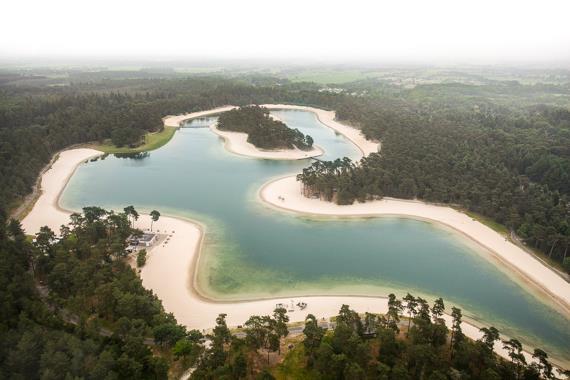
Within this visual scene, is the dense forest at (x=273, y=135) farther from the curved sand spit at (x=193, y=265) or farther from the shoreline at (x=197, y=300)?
the shoreline at (x=197, y=300)

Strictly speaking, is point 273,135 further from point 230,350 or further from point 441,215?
point 230,350

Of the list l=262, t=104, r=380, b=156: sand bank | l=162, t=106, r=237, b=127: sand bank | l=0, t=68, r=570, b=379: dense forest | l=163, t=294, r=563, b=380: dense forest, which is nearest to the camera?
l=163, t=294, r=563, b=380: dense forest

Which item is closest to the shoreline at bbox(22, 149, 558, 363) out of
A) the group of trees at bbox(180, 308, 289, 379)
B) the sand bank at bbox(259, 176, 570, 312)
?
the group of trees at bbox(180, 308, 289, 379)

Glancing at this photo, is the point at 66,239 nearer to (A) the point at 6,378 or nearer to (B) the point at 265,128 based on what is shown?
(A) the point at 6,378

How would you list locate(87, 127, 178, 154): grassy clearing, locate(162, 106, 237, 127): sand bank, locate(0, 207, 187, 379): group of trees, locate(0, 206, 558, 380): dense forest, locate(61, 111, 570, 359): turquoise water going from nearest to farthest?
locate(0, 207, 187, 379): group of trees → locate(0, 206, 558, 380): dense forest → locate(61, 111, 570, 359): turquoise water → locate(87, 127, 178, 154): grassy clearing → locate(162, 106, 237, 127): sand bank

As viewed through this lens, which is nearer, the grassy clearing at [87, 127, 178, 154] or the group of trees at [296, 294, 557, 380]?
the group of trees at [296, 294, 557, 380]

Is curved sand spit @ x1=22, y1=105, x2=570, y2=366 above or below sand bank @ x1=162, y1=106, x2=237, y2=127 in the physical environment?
below

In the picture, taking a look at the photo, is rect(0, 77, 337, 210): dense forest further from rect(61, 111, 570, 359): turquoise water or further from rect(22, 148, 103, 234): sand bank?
rect(61, 111, 570, 359): turquoise water
